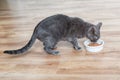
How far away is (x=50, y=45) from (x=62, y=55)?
151 millimetres

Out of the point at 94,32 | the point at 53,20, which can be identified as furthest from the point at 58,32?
the point at 94,32

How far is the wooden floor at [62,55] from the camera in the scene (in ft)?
6.68

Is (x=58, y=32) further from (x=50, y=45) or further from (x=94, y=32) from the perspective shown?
(x=94, y=32)

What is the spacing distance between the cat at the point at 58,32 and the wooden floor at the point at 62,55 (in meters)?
0.11

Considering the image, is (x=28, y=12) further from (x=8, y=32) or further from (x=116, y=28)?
(x=116, y=28)

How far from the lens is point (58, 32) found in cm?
232

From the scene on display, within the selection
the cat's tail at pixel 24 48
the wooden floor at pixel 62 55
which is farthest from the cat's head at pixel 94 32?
the cat's tail at pixel 24 48

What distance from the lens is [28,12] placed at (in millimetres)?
3771

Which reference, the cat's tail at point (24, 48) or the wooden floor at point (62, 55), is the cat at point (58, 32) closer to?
the cat's tail at point (24, 48)

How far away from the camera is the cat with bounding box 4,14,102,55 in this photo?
7.51ft

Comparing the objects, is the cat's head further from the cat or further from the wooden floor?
the wooden floor

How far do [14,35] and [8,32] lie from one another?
17 cm

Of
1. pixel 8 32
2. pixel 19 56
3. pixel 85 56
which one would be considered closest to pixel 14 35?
pixel 8 32

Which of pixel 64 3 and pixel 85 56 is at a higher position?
pixel 64 3
